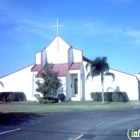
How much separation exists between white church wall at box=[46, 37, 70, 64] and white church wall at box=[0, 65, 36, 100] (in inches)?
138

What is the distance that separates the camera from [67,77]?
38.3m

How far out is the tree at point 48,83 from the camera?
35800 mm

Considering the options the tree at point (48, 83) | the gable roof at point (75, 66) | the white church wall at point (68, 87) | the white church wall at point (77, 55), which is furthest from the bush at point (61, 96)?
the white church wall at point (77, 55)

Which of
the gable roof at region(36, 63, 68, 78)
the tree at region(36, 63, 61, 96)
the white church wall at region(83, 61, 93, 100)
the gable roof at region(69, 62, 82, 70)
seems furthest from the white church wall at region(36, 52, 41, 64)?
the white church wall at region(83, 61, 93, 100)

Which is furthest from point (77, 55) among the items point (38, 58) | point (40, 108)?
point (40, 108)

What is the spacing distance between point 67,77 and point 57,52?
186 inches

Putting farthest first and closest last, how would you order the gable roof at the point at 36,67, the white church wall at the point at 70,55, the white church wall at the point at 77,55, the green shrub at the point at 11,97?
the gable roof at the point at 36,67 → the white church wall at the point at 77,55 → the white church wall at the point at 70,55 → the green shrub at the point at 11,97

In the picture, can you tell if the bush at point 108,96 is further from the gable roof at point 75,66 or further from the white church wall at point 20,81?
the white church wall at point 20,81

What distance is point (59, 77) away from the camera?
37812mm

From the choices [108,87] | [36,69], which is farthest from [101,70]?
[36,69]

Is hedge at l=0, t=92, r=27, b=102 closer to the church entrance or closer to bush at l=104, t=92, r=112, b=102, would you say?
the church entrance

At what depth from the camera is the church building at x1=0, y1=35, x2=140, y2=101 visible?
37.4 metres

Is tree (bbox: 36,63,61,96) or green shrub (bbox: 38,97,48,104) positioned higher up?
tree (bbox: 36,63,61,96)

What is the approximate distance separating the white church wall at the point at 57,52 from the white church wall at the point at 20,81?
3.50 m
